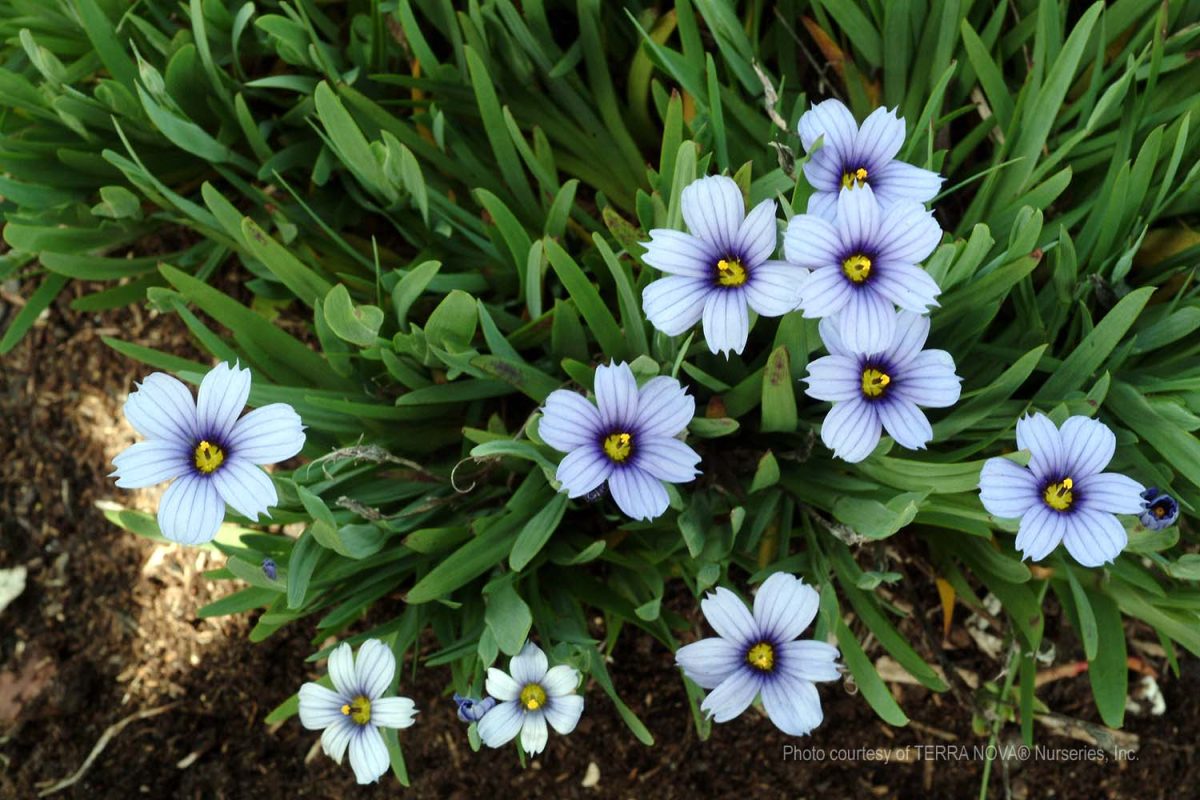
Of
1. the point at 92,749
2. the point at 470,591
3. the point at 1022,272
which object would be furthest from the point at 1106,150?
the point at 92,749

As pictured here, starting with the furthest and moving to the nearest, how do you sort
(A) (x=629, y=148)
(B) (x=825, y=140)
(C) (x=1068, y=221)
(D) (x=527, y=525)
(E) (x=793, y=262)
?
(A) (x=629, y=148)
(C) (x=1068, y=221)
(D) (x=527, y=525)
(B) (x=825, y=140)
(E) (x=793, y=262)

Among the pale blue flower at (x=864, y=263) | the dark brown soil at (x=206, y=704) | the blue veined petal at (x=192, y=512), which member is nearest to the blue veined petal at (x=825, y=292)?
the pale blue flower at (x=864, y=263)

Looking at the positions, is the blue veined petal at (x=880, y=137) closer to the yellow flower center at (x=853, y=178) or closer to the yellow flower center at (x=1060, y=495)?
the yellow flower center at (x=853, y=178)

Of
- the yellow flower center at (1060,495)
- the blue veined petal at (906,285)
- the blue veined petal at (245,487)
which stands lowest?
the blue veined petal at (245,487)

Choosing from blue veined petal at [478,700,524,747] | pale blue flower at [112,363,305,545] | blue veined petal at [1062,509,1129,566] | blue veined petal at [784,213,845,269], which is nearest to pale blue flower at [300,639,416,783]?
blue veined petal at [478,700,524,747]

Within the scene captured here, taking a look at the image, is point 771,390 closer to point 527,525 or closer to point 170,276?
point 527,525

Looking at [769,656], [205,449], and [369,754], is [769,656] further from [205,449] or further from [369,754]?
[205,449]
